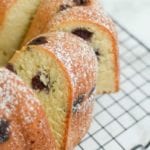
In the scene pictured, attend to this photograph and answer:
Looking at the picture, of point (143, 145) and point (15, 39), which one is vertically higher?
point (15, 39)

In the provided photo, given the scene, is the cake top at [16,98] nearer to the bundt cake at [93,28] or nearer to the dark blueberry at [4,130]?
the dark blueberry at [4,130]

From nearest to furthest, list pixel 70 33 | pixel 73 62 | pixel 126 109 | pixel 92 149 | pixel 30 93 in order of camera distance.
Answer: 1. pixel 30 93
2. pixel 73 62
3. pixel 70 33
4. pixel 92 149
5. pixel 126 109

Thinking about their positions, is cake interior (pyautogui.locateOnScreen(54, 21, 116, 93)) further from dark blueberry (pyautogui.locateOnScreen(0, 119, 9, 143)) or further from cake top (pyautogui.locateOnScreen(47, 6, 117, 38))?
dark blueberry (pyautogui.locateOnScreen(0, 119, 9, 143))

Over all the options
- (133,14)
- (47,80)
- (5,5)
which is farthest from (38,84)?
(133,14)

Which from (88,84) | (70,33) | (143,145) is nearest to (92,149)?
(143,145)

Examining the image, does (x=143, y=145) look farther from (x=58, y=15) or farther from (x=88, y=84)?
(x=58, y=15)

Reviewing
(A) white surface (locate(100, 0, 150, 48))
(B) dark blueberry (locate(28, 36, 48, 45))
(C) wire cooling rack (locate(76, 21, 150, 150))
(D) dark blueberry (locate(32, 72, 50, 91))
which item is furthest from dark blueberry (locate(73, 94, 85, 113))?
(A) white surface (locate(100, 0, 150, 48))

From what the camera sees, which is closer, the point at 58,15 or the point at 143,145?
the point at 58,15

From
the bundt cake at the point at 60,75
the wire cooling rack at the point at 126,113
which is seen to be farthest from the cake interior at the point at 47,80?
the wire cooling rack at the point at 126,113
